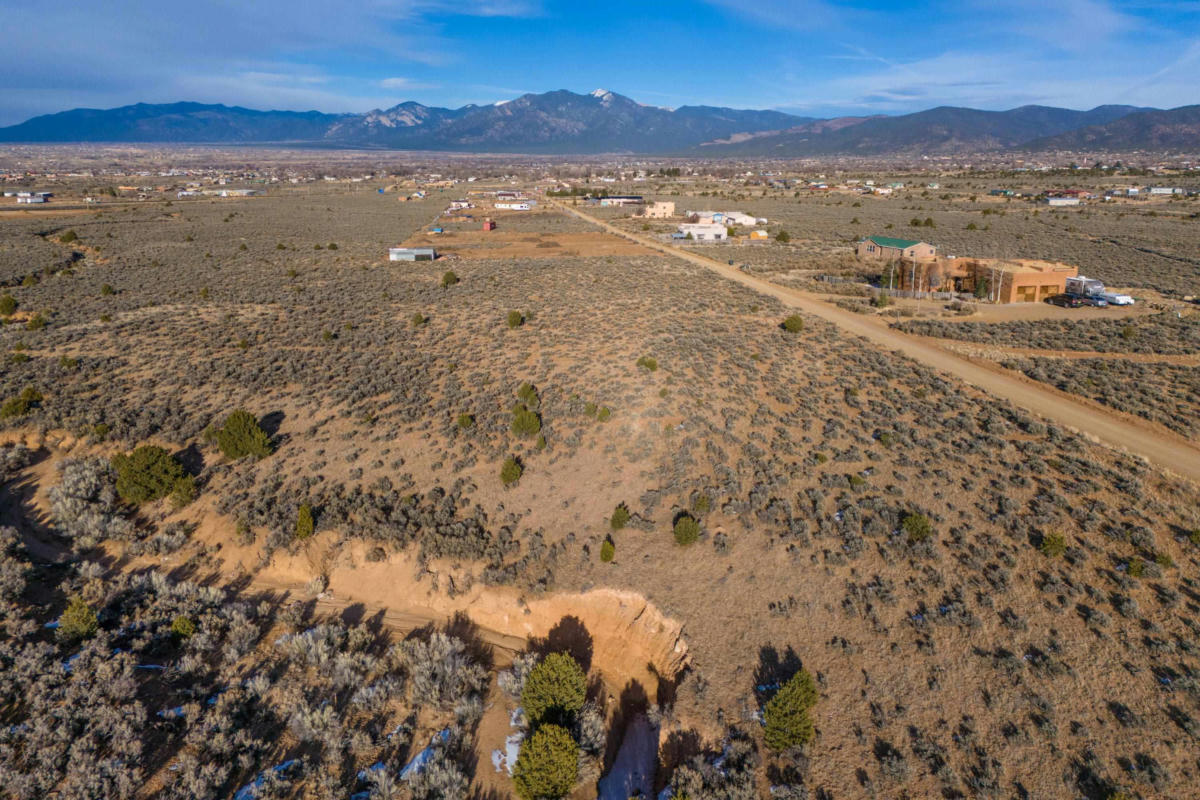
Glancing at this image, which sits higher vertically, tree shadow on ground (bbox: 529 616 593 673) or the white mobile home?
the white mobile home

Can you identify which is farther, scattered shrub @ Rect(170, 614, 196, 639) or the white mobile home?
the white mobile home

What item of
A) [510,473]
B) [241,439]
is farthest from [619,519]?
[241,439]

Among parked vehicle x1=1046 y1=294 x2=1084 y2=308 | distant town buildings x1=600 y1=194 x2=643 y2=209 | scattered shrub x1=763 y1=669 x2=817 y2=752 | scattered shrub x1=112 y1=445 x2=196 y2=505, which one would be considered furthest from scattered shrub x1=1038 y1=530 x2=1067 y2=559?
distant town buildings x1=600 y1=194 x2=643 y2=209

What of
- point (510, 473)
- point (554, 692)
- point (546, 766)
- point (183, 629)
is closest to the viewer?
point (546, 766)

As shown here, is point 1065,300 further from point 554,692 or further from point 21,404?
point 21,404

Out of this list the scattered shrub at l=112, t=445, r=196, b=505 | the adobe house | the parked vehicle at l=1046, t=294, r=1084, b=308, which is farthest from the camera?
the adobe house

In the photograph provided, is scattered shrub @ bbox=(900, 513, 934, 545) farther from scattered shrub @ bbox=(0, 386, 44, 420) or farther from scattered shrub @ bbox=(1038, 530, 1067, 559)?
scattered shrub @ bbox=(0, 386, 44, 420)

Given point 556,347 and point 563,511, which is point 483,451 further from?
point 556,347
